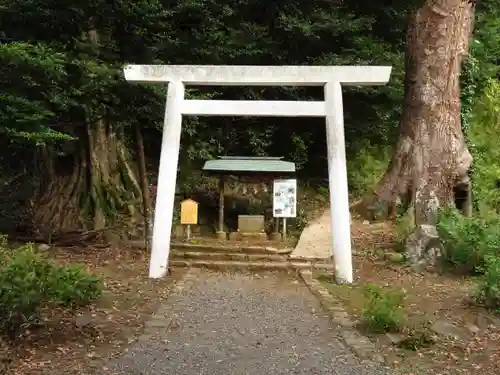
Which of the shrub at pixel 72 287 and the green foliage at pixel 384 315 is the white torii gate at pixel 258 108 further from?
the green foliage at pixel 384 315

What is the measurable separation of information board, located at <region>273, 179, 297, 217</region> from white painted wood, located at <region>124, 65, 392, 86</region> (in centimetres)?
388

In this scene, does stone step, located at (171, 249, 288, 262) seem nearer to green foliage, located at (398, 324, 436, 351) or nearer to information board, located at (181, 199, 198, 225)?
information board, located at (181, 199, 198, 225)

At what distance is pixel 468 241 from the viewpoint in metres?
8.91

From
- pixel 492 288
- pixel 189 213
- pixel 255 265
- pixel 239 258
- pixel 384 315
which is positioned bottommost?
pixel 384 315

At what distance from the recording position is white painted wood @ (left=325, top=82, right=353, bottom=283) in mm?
9031

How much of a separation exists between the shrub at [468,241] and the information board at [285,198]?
3924 millimetres

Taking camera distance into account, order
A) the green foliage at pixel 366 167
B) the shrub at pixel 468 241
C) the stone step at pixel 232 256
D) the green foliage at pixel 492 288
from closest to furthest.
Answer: the green foliage at pixel 492 288
the shrub at pixel 468 241
the stone step at pixel 232 256
the green foliage at pixel 366 167

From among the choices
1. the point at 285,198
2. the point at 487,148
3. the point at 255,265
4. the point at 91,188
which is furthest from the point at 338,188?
the point at 487,148

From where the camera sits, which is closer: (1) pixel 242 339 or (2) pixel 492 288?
(1) pixel 242 339

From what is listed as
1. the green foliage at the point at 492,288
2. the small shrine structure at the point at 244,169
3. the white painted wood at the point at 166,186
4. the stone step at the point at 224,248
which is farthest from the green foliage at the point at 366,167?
the green foliage at the point at 492,288

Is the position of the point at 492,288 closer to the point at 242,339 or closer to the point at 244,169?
the point at 242,339

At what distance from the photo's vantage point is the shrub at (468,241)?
870 centimetres

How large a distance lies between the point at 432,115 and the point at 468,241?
352 centimetres

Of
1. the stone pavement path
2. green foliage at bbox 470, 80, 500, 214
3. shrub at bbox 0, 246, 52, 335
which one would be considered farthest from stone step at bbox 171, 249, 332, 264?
shrub at bbox 0, 246, 52, 335
